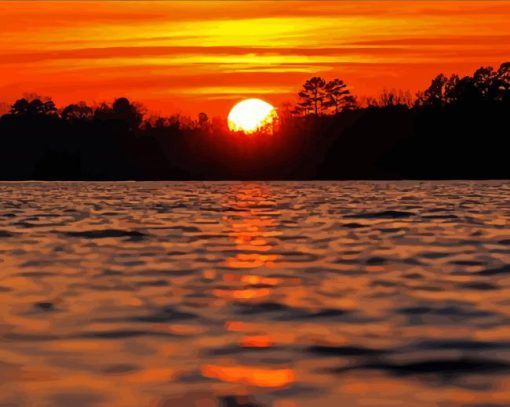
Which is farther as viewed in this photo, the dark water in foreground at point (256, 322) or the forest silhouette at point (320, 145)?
the forest silhouette at point (320, 145)

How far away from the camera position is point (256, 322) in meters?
16.5

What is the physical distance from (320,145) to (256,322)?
16010 centimetres

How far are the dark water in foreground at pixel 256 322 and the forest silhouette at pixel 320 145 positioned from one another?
122 metres

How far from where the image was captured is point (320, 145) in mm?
176000

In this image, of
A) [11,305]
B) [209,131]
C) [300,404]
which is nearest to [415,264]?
[11,305]

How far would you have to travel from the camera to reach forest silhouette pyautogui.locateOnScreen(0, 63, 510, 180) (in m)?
154

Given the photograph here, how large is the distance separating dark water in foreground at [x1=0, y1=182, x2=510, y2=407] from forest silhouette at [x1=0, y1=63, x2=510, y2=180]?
122434 mm

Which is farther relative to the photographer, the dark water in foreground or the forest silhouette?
the forest silhouette

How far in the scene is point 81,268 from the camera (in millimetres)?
24375

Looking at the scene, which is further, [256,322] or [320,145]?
[320,145]

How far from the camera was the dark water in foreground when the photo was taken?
12062 mm

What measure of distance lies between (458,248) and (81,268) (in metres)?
9.93

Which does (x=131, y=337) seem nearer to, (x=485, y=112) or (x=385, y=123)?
(x=485, y=112)

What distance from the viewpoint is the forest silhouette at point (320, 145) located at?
15375cm
